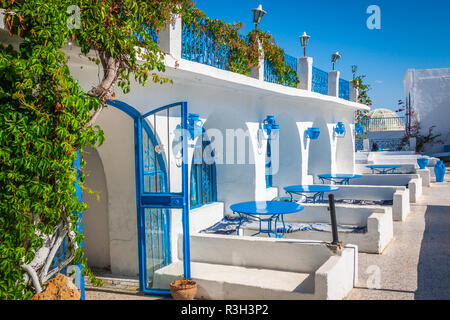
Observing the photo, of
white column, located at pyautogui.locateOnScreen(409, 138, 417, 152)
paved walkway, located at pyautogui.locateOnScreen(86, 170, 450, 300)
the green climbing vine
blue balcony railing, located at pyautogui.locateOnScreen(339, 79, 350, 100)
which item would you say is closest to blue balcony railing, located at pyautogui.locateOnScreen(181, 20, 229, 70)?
the green climbing vine

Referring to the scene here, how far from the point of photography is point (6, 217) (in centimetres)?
398

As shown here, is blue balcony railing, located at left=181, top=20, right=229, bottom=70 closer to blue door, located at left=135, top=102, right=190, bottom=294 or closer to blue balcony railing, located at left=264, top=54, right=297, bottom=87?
blue door, located at left=135, top=102, right=190, bottom=294

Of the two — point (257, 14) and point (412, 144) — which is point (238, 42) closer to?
point (257, 14)

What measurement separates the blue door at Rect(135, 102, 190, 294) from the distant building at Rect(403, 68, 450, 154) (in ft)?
84.6

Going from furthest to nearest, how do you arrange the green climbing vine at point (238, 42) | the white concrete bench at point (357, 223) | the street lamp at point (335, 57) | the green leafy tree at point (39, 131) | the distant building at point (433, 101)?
the distant building at point (433, 101) → the street lamp at point (335, 57) → the white concrete bench at point (357, 223) → the green climbing vine at point (238, 42) → the green leafy tree at point (39, 131)

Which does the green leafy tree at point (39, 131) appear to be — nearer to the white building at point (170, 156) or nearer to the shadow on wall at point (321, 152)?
the white building at point (170, 156)

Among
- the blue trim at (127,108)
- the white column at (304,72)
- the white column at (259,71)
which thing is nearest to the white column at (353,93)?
the white column at (304,72)

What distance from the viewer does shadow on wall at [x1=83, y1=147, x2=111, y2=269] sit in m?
7.62

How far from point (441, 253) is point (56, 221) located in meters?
6.17

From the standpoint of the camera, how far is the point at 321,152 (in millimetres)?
14656

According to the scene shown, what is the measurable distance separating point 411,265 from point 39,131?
565cm

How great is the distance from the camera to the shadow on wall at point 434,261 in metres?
5.59

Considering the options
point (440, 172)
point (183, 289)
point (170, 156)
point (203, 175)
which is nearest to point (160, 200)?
point (170, 156)

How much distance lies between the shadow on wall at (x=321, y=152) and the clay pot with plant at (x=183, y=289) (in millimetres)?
9375
